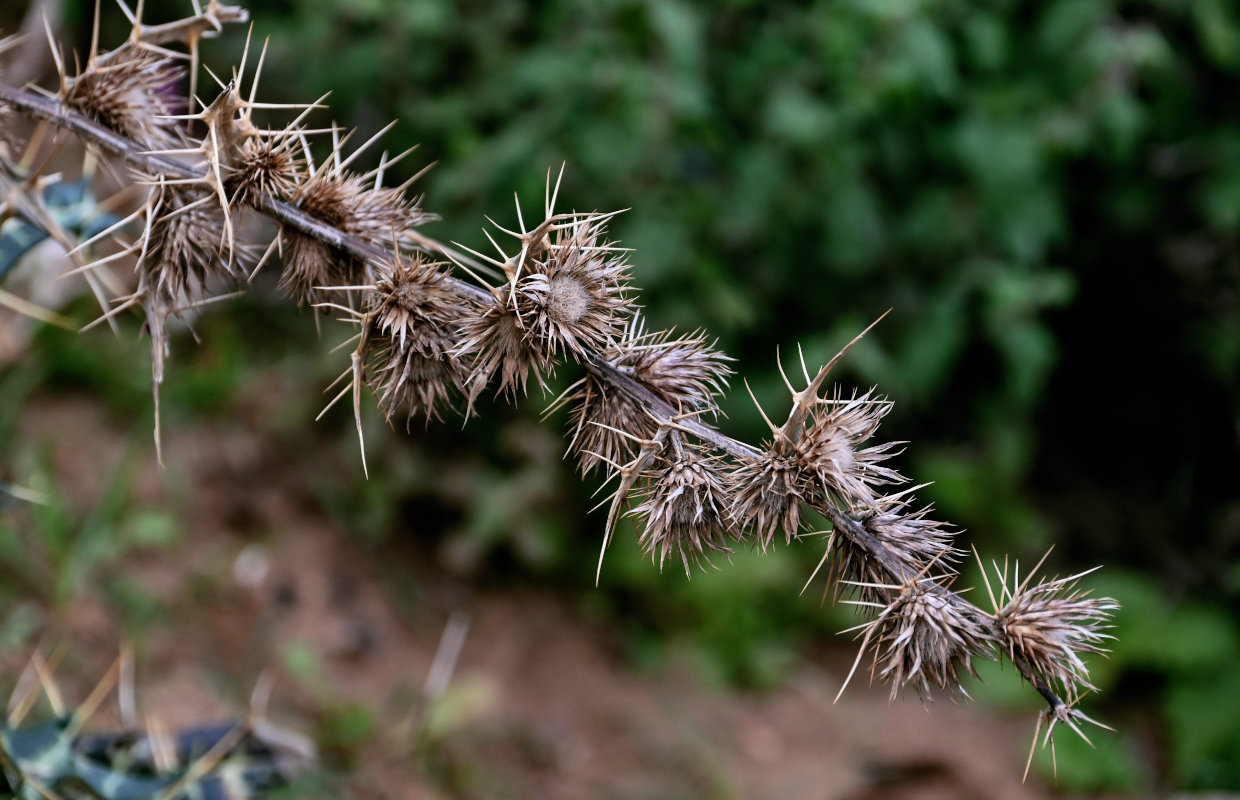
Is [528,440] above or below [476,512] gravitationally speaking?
above

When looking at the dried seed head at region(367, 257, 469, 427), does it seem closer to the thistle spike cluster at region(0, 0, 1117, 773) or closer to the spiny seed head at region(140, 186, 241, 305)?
the thistle spike cluster at region(0, 0, 1117, 773)

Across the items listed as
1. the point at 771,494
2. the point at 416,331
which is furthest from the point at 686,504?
the point at 416,331

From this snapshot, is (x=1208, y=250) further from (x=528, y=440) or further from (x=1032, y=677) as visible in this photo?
(x=1032, y=677)

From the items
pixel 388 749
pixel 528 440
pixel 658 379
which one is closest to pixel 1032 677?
pixel 658 379

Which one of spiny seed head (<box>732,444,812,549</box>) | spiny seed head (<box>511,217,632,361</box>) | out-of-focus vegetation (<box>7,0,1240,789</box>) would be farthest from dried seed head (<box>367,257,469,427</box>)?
out-of-focus vegetation (<box>7,0,1240,789</box>)

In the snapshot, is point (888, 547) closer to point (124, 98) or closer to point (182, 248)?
point (182, 248)

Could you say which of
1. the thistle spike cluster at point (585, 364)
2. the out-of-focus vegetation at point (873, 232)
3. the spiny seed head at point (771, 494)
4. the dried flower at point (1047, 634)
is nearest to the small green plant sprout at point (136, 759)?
the thistle spike cluster at point (585, 364)

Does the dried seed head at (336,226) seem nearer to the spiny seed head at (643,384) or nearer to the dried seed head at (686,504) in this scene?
the spiny seed head at (643,384)
